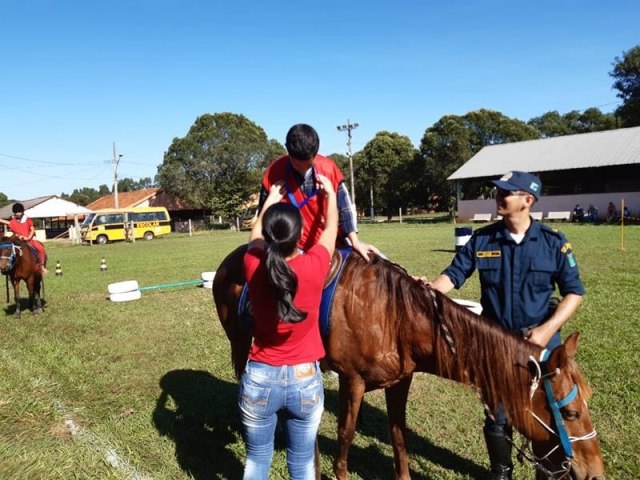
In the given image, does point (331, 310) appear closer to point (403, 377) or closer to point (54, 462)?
point (403, 377)

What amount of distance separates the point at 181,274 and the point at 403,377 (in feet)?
42.6

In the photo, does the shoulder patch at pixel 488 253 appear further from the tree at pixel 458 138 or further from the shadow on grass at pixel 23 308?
the tree at pixel 458 138

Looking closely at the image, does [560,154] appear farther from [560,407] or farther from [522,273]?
[560,407]

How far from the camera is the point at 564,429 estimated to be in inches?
96.7

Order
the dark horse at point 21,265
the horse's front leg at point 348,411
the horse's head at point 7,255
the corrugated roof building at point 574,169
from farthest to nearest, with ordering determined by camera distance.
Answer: the corrugated roof building at point 574,169 → the dark horse at point 21,265 → the horse's head at point 7,255 → the horse's front leg at point 348,411

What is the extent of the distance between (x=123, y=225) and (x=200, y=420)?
35.9m

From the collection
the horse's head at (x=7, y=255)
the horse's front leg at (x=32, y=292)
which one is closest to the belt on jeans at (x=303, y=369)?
the horse's head at (x=7, y=255)

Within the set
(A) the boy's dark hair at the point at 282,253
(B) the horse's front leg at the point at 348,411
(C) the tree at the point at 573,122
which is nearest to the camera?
(A) the boy's dark hair at the point at 282,253

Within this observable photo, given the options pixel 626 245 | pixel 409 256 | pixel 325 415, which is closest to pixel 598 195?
pixel 626 245

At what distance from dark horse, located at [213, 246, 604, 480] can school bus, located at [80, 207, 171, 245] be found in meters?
36.3

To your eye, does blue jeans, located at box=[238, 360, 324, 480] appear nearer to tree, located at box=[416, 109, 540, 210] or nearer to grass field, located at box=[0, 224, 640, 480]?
grass field, located at box=[0, 224, 640, 480]

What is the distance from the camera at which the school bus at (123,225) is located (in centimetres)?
3606

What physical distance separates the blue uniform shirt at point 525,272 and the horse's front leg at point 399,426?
895mm

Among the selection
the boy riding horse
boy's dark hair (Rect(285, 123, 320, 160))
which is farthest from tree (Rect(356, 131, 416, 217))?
boy's dark hair (Rect(285, 123, 320, 160))
